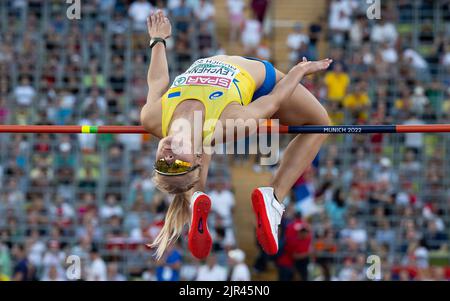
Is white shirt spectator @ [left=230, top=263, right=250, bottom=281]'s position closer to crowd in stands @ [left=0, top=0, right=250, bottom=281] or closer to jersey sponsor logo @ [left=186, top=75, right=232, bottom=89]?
crowd in stands @ [left=0, top=0, right=250, bottom=281]

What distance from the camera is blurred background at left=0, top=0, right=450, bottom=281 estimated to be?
1523 cm

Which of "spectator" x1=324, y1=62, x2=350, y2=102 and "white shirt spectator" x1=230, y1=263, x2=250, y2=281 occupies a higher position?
"spectator" x1=324, y1=62, x2=350, y2=102

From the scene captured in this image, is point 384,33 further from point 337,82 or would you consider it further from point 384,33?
point 337,82

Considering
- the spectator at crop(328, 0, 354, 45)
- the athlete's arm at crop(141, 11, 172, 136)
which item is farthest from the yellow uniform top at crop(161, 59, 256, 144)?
the spectator at crop(328, 0, 354, 45)

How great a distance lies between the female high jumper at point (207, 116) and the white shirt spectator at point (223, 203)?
6.19m

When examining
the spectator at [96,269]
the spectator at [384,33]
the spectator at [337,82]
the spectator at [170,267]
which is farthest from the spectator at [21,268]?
the spectator at [384,33]

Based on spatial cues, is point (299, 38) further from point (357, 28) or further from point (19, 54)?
point (19, 54)

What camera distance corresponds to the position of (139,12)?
1803 cm

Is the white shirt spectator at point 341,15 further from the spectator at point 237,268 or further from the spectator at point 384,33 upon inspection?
the spectator at point 237,268

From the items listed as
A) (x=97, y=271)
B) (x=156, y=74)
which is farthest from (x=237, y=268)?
(x=156, y=74)

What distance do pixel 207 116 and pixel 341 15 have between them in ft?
34.1

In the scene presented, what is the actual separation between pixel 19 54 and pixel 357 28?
5496 mm

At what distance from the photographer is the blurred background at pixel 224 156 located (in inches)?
599

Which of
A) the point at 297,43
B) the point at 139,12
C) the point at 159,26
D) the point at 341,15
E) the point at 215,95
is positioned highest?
the point at 159,26
